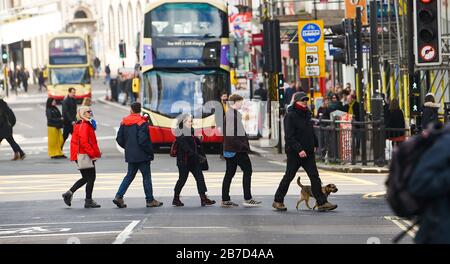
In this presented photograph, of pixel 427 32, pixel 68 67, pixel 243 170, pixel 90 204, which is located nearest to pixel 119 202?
pixel 90 204

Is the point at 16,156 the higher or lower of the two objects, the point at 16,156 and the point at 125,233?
the lower

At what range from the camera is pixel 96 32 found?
119875 mm

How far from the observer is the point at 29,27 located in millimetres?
92750

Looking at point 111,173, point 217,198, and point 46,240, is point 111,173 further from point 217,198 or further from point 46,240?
point 46,240

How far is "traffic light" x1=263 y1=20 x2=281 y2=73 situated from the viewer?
33.5m

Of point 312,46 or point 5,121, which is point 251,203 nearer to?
point 312,46

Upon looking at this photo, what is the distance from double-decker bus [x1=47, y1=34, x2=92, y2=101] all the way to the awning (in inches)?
217

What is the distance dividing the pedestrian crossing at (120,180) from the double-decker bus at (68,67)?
46362 mm

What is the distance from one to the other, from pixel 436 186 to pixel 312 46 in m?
26.0

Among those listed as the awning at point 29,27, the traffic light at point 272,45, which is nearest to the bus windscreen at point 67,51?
the awning at point 29,27

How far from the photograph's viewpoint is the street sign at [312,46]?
3356 cm

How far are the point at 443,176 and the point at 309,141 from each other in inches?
443

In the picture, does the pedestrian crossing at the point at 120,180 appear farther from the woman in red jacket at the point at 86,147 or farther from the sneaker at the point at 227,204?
the sneaker at the point at 227,204
